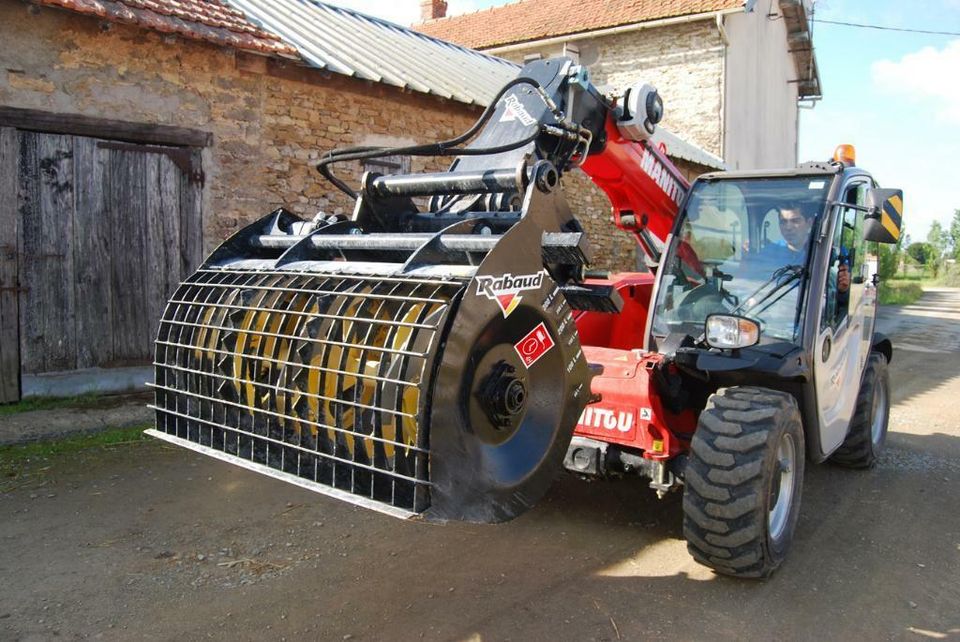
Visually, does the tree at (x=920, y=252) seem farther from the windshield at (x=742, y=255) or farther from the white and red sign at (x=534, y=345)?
the white and red sign at (x=534, y=345)

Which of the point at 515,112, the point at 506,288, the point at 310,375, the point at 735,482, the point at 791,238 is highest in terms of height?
the point at 515,112

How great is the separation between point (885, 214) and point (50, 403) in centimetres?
668

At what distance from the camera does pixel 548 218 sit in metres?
3.34

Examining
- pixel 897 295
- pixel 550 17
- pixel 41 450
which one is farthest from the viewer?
pixel 897 295

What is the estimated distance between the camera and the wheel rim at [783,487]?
405 centimetres

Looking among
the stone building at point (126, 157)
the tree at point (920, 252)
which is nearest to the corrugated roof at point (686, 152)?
the stone building at point (126, 157)

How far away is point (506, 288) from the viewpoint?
9.68 ft

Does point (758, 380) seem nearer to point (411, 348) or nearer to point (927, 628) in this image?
point (927, 628)

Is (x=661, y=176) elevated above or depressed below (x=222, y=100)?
below

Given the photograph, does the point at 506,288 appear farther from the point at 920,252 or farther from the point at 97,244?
the point at 920,252

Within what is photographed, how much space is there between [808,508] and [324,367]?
3.43m

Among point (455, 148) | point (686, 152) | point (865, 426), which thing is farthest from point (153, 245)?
point (686, 152)

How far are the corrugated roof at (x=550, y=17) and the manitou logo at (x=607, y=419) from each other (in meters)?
15.4

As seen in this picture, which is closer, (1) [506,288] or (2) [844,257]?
(1) [506,288]
